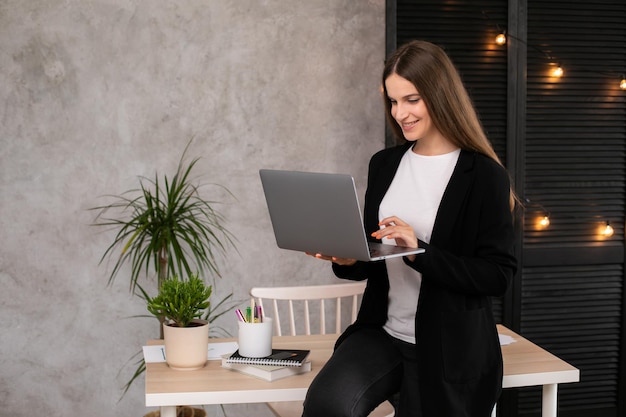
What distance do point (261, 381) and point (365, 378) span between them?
0.27 metres

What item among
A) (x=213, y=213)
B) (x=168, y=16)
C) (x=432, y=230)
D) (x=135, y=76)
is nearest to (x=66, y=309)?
(x=213, y=213)

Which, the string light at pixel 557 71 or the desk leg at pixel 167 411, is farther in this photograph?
the string light at pixel 557 71

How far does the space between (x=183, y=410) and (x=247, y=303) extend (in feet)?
2.67

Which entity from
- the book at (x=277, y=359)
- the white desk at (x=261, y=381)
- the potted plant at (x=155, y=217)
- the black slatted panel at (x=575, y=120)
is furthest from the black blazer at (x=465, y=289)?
the black slatted panel at (x=575, y=120)

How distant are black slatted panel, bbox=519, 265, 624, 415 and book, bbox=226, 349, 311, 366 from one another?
185 cm

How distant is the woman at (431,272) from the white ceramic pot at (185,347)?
32 centimetres

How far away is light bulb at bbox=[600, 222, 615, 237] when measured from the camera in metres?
3.67

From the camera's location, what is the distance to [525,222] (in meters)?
3.61

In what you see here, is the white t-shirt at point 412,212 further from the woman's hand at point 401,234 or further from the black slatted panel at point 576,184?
the black slatted panel at point 576,184

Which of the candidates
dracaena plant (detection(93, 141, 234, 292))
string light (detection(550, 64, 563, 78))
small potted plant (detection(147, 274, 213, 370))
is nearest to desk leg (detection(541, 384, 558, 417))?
small potted plant (detection(147, 274, 213, 370))

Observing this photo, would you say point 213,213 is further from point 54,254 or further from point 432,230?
point 432,230

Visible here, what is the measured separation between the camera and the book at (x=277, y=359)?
2008mm

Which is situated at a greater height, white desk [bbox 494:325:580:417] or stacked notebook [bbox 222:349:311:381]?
stacked notebook [bbox 222:349:311:381]

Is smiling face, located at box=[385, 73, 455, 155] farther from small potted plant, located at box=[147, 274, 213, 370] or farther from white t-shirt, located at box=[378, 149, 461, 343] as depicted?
small potted plant, located at box=[147, 274, 213, 370]
